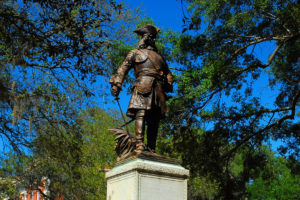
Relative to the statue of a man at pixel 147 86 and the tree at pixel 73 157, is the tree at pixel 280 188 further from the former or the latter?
the statue of a man at pixel 147 86

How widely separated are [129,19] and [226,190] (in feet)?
23.4

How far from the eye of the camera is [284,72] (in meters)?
12.3

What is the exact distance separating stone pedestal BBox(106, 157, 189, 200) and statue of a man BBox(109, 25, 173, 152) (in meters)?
0.43

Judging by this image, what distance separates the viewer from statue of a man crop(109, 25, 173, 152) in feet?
19.5

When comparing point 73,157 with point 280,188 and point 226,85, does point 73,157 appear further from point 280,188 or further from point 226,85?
point 280,188

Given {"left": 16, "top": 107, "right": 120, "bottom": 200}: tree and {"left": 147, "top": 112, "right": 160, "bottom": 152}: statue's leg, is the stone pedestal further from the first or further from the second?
{"left": 16, "top": 107, "right": 120, "bottom": 200}: tree

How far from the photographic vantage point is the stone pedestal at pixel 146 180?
525cm

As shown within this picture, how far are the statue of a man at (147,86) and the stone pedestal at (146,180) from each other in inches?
16.8

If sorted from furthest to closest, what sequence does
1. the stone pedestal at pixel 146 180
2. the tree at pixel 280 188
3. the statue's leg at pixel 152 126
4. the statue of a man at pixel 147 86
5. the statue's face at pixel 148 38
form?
the tree at pixel 280 188 < the statue's face at pixel 148 38 < the statue's leg at pixel 152 126 < the statue of a man at pixel 147 86 < the stone pedestal at pixel 146 180

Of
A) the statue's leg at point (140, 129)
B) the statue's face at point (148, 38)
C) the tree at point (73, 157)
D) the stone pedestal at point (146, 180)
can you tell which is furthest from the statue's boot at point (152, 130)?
the tree at point (73, 157)

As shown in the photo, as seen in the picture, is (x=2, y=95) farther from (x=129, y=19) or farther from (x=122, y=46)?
(x=129, y=19)

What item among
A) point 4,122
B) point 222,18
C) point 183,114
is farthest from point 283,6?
point 4,122

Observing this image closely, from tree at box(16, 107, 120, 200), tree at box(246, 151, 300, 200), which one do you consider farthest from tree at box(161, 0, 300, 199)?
tree at box(246, 151, 300, 200)

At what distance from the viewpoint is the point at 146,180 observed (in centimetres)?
534
